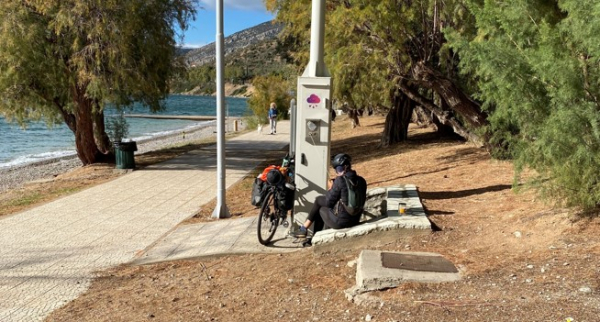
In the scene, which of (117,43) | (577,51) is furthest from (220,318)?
(117,43)

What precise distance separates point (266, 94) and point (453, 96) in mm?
31238

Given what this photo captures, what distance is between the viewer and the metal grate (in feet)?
15.9

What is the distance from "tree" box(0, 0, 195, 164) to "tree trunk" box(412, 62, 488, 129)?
7.81 m

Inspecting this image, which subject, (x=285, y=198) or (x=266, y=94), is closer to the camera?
(x=285, y=198)

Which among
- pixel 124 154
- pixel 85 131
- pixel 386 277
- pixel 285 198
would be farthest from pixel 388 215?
pixel 85 131

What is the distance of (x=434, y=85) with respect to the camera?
11516 mm

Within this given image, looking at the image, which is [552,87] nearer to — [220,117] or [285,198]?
[285,198]

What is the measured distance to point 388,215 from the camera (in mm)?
6426

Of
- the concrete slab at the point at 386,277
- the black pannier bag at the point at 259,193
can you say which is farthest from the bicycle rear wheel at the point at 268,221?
the concrete slab at the point at 386,277

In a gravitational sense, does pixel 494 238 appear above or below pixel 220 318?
above

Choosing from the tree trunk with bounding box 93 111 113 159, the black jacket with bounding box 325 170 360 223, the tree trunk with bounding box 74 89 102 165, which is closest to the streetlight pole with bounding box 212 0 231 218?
the black jacket with bounding box 325 170 360 223

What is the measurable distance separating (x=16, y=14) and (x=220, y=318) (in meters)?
12.8

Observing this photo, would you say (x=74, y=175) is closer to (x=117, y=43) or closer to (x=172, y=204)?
(x=117, y=43)

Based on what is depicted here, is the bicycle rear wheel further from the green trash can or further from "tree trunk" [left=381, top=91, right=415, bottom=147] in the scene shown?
"tree trunk" [left=381, top=91, right=415, bottom=147]
